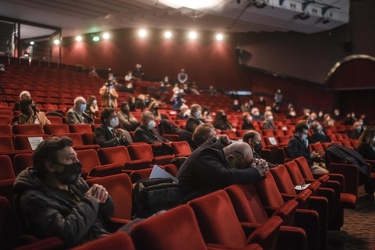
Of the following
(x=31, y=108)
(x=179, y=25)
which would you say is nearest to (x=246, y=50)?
(x=179, y=25)

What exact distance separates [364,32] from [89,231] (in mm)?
12653

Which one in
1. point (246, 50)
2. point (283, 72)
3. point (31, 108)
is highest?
point (246, 50)

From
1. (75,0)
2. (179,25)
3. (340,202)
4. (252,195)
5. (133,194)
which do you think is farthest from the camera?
(179,25)

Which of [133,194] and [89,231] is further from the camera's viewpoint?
[133,194]

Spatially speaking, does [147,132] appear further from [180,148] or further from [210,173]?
[210,173]

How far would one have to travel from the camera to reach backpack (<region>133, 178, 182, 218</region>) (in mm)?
1914

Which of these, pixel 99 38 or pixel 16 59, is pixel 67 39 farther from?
pixel 16 59

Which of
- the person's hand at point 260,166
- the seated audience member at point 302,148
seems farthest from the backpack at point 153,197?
the seated audience member at point 302,148

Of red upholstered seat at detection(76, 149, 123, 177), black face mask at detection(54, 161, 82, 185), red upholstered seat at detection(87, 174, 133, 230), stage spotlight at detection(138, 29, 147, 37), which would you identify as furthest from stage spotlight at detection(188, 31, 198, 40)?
black face mask at detection(54, 161, 82, 185)

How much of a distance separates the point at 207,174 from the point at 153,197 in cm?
35

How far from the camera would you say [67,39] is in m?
17.1

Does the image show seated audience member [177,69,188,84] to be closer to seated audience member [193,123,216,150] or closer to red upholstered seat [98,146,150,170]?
red upholstered seat [98,146,150,170]

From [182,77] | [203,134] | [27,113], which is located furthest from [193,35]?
[203,134]

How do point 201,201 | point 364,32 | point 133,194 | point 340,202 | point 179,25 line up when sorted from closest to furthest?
point 201,201 < point 133,194 < point 340,202 < point 364,32 < point 179,25
